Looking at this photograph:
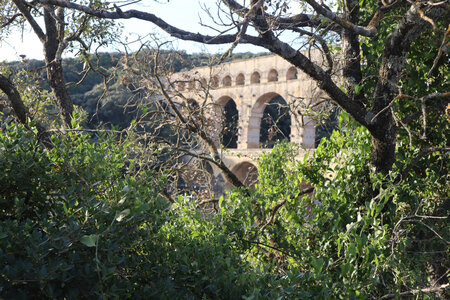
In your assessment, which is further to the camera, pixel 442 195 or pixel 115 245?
pixel 442 195

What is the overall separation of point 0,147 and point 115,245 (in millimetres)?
760

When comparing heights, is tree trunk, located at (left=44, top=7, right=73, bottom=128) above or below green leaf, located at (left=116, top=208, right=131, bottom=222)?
above

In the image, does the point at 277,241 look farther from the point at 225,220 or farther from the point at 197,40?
the point at 197,40

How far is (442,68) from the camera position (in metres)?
4.20

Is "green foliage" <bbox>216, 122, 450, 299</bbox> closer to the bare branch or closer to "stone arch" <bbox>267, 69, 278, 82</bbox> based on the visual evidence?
the bare branch

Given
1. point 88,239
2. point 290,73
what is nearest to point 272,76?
point 290,73

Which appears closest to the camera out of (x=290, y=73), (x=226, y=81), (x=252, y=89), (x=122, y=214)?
(x=122, y=214)

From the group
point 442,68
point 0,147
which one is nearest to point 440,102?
point 442,68

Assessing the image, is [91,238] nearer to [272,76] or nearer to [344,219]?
[344,219]

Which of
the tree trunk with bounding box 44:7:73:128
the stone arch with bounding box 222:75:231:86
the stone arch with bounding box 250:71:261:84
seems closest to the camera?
the tree trunk with bounding box 44:7:73:128

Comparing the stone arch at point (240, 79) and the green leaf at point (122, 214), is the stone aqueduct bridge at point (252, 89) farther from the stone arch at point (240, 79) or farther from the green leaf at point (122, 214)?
the green leaf at point (122, 214)

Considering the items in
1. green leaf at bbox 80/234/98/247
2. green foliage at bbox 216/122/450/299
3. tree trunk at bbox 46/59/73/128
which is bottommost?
green foliage at bbox 216/122/450/299

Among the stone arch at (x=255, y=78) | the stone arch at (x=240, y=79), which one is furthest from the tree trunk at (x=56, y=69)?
the stone arch at (x=240, y=79)

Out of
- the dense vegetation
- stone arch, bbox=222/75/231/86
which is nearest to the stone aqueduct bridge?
stone arch, bbox=222/75/231/86
